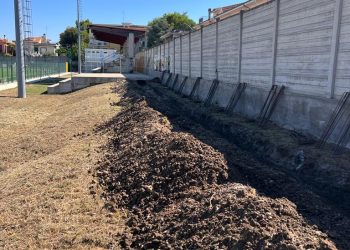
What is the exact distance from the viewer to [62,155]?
919 cm

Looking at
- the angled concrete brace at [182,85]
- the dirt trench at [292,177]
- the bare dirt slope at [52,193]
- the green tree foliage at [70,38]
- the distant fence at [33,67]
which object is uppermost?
the green tree foliage at [70,38]

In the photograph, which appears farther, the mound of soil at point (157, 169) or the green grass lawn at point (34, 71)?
the green grass lawn at point (34, 71)

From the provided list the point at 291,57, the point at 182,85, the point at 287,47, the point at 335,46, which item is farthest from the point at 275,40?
the point at 182,85

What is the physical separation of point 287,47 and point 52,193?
23.0ft

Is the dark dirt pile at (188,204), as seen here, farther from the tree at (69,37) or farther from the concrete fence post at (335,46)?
the tree at (69,37)

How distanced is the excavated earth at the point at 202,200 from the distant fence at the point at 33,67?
29.9m

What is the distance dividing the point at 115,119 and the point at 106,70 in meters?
46.9

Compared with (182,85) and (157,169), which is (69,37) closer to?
(182,85)

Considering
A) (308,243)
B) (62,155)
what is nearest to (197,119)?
(62,155)

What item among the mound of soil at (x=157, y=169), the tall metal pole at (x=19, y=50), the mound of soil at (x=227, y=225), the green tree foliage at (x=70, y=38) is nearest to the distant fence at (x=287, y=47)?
the mound of soil at (x=157, y=169)

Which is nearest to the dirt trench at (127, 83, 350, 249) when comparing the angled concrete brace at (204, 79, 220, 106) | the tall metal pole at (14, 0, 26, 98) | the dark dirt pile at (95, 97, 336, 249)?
the dark dirt pile at (95, 97, 336, 249)

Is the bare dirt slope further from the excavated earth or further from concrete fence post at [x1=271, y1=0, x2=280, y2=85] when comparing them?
concrete fence post at [x1=271, y1=0, x2=280, y2=85]

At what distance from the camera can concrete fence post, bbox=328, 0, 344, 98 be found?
26.5 ft

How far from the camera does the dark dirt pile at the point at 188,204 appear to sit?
396 cm
